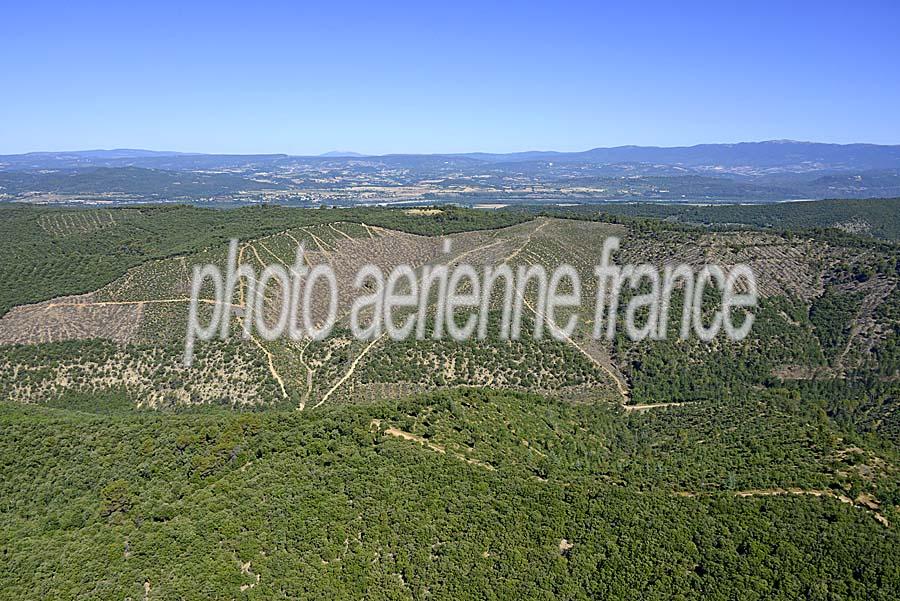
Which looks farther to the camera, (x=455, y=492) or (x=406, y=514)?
(x=455, y=492)

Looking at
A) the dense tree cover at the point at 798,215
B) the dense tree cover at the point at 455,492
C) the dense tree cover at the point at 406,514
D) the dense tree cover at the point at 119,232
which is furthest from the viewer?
the dense tree cover at the point at 798,215

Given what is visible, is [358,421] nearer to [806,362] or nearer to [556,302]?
[556,302]

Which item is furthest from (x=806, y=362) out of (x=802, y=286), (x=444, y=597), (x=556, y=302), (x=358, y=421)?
(x=444, y=597)

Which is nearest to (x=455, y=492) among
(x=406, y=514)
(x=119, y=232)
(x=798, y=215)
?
(x=406, y=514)

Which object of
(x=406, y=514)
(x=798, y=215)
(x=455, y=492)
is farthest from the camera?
(x=798, y=215)

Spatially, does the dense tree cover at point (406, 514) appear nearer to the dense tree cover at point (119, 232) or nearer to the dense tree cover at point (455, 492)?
the dense tree cover at point (455, 492)

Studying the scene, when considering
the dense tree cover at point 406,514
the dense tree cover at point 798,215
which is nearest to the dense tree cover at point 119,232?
the dense tree cover at point 406,514

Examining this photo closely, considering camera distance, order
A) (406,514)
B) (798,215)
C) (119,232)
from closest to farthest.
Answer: (406,514) → (119,232) → (798,215)

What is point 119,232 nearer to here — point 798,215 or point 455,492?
point 455,492
